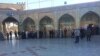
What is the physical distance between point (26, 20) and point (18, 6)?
378 inches

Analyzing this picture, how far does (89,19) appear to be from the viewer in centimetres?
3712

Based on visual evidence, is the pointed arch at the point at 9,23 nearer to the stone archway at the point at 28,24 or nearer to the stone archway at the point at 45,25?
the stone archway at the point at 28,24

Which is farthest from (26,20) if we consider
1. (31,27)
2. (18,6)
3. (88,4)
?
(88,4)

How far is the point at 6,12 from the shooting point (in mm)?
43875

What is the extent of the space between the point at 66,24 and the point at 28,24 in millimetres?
7918

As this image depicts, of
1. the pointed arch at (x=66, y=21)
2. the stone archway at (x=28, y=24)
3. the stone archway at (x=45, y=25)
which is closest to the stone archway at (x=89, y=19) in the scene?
the pointed arch at (x=66, y=21)

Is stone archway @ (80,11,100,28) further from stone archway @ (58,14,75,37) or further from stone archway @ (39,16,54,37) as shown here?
stone archway @ (39,16,54,37)

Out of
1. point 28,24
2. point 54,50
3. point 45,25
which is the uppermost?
point 28,24

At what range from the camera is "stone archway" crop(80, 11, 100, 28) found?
36.3 metres

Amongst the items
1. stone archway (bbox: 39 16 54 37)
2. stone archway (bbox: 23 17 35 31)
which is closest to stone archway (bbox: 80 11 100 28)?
stone archway (bbox: 39 16 54 37)

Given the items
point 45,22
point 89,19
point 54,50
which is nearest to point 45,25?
point 45,22

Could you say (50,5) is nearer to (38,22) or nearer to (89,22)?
(38,22)

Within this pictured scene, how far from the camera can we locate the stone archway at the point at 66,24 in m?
39.6

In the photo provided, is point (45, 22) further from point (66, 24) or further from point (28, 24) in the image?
point (66, 24)
